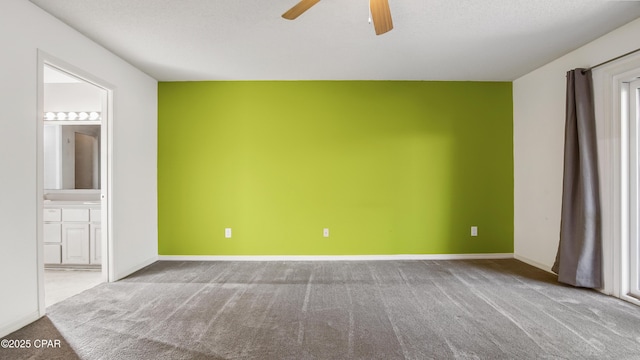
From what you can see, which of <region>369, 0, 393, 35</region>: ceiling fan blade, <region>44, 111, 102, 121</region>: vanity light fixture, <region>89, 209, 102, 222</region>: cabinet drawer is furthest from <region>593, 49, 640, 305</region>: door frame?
<region>44, 111, 102, 121</region>: vanity light fixture

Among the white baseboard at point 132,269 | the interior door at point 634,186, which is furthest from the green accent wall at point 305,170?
the interior door at point 634,186

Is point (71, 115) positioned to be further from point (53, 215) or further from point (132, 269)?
point (132, 269)

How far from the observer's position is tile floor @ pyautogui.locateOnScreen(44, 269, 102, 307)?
275 centimetres

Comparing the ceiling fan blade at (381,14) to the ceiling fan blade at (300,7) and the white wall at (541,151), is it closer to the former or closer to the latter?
the ceiling fan blade at (300,7)

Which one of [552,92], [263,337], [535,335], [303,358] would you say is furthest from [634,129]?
[263,337]

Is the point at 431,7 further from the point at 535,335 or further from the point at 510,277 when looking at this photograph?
the point at 510,277

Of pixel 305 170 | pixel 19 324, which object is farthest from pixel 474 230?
pixel 19 324

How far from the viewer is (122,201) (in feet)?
10.7

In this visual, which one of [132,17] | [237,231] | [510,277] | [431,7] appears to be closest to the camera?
[431,7]

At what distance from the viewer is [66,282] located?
10.2 ft

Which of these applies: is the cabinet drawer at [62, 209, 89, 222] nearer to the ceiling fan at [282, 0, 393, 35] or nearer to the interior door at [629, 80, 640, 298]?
the ceiling fan at [282, 0, 393, 35]

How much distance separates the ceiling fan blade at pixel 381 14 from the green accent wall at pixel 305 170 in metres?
1.94

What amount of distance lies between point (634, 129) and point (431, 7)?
2.11m

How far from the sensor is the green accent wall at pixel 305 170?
12.9ft
